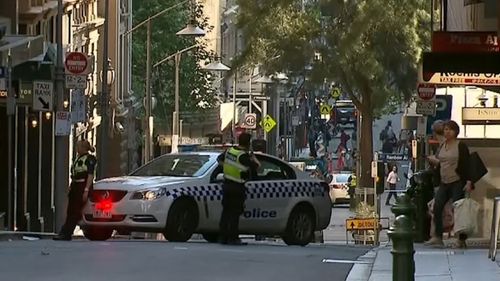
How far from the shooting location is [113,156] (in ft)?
156

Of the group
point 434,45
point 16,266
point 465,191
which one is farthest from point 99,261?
point 434,45

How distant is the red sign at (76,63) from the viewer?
2694 cm

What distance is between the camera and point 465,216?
16.0 m

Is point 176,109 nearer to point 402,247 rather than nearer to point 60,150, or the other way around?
point 60,150

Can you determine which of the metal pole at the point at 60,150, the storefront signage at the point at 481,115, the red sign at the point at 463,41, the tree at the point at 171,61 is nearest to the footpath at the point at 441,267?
the red sign at the point at 463,41

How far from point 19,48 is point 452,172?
33.7ft

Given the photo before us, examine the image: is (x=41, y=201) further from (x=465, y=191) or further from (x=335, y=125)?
(x=335, y=125)

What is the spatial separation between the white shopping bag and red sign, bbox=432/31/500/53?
13.4 ft

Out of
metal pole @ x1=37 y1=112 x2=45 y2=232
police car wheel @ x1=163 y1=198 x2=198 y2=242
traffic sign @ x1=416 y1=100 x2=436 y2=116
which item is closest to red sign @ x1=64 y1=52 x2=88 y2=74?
metal pole @ x1=37 y1=112 x2=45 y2=232

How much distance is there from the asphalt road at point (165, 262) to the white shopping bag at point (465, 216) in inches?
51.4

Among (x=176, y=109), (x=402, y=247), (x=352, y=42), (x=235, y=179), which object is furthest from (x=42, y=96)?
(x=176, y=109)

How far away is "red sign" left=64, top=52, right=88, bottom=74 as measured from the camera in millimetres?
26938

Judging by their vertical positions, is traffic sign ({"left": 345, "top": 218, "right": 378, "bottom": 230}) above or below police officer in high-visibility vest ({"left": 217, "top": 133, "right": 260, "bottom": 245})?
below

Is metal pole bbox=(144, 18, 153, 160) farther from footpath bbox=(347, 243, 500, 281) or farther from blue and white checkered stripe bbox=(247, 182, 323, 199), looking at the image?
footpath bbox=(347, 243, 500, 281)
